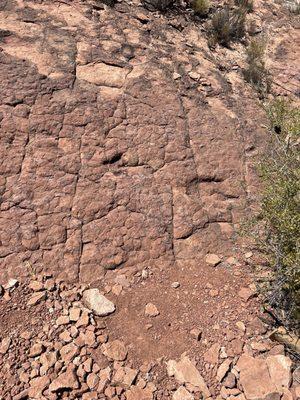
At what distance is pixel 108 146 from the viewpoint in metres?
4.82

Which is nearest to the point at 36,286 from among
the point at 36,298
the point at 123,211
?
the point at 36,298

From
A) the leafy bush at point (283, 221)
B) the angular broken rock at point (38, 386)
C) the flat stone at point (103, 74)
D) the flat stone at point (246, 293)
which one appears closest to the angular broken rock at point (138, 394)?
the angular broken rock at point (38, 386)

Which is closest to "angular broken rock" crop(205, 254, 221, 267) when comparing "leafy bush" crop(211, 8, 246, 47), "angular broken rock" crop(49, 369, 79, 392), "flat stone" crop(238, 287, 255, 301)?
"flat stone" crop(238, 287, 255, 301)

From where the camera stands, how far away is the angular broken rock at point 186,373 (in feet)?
10.9

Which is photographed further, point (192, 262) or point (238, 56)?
point (238, 56)

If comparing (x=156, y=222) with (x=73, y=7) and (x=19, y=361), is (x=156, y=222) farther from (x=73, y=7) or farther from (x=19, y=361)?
(x=73, y=7)

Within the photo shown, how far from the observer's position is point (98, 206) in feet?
14.5

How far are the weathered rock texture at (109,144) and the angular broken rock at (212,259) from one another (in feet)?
0.38

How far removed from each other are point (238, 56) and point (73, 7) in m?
2.88

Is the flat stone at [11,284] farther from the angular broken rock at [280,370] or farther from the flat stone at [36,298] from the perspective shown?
the angular broken rock at [280,370]

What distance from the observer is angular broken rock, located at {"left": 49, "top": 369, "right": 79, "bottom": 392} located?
3121 millimetres

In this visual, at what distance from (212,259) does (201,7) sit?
4.96 meters

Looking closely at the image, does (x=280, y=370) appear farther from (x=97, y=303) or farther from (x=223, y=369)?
(x=97, y=303)

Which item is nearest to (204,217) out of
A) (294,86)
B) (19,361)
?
(19,361)
